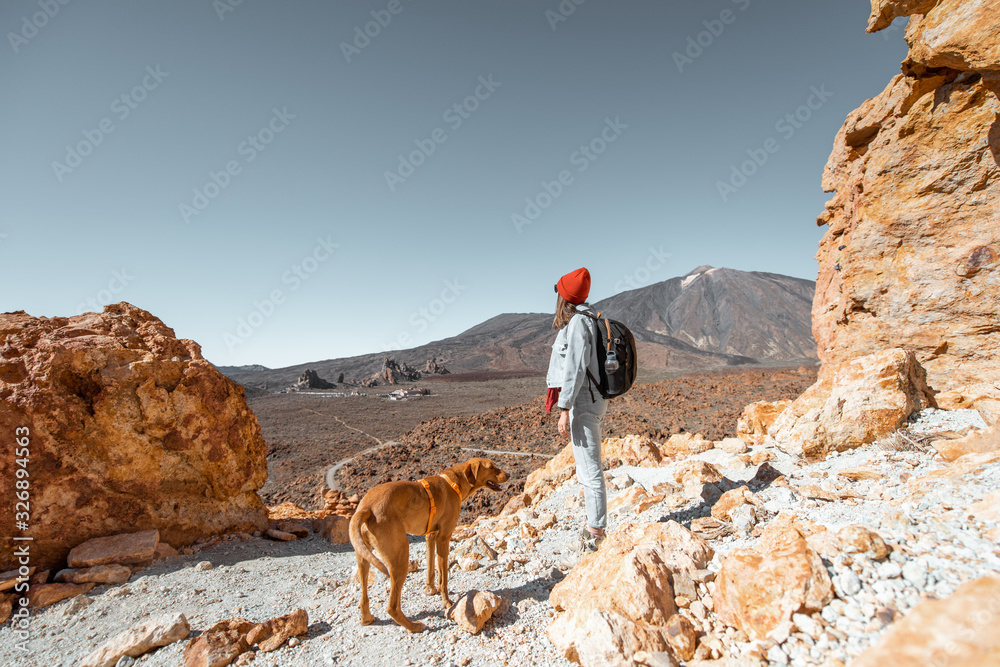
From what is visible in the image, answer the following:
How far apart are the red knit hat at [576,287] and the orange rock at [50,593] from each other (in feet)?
14.0

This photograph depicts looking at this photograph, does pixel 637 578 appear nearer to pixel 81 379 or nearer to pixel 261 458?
pixel 261 458

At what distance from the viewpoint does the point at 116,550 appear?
372 centimetres

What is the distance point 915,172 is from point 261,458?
7.89 meters

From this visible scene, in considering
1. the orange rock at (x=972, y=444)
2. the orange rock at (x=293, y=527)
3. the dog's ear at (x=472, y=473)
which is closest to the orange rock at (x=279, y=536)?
the orange rock at (x=293, y=527)

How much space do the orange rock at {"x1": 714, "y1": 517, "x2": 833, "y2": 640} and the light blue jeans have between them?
1110 millimetres

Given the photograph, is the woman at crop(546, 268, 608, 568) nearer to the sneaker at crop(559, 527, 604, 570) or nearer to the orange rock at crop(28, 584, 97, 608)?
the sneaker at crop(559, 527, 604, 570)

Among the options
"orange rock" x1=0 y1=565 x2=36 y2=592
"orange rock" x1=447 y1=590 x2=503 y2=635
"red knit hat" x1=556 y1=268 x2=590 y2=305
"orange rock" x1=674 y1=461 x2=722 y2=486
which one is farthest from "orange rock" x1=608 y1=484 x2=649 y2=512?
"orange rock" x1=0 y1=565 x2=36 y2=592

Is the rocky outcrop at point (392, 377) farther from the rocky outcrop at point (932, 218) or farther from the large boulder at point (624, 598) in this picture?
the large boulder at point (624, 598)

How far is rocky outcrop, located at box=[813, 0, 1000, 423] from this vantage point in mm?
3871

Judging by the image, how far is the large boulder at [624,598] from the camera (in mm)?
1932

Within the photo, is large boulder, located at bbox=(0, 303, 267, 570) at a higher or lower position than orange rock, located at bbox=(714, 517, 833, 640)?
higher

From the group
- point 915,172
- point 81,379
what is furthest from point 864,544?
point 81,379

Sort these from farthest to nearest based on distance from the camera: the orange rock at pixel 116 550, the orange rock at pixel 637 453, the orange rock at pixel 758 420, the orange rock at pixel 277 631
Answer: the orange rock at pixel 758 420 → the orange rock at pixel 637 453 → the orange rock at pixel 116 550 → the orange rock at pixel 277 631

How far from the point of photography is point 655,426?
1438 centimetres
